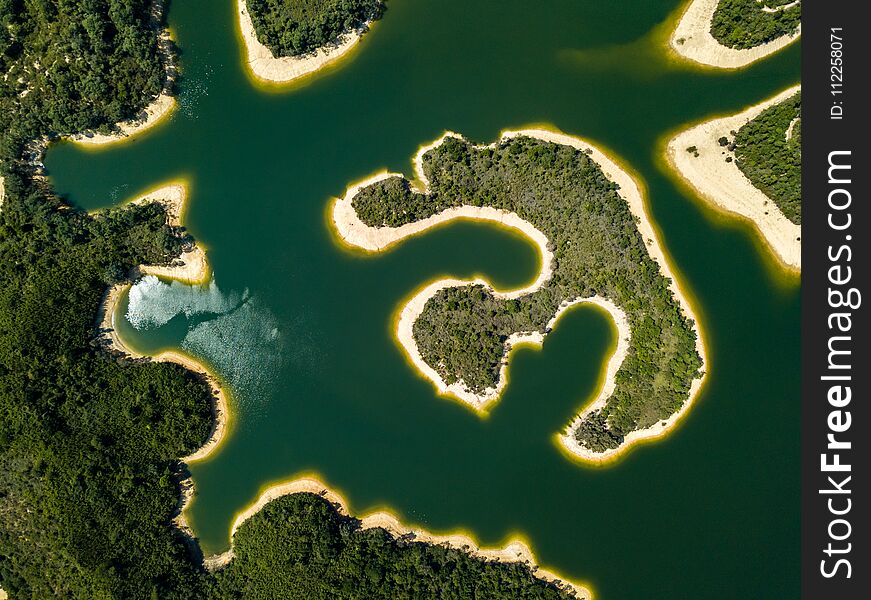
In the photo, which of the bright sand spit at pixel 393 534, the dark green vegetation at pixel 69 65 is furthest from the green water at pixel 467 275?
the dark green vegetation at pixel 69 65

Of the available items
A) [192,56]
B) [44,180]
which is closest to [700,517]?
[192,56]

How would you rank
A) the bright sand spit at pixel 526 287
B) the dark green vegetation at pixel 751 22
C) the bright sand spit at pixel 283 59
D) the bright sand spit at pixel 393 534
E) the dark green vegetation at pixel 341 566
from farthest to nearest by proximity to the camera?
the bright sand spit at pixel 283 59
the bright sand spit at pixel 393 534
the bright sand spit at pixel 526 287
the dark green vegetation at pixel 341 566
the dark green vegetation at pixel 751 22

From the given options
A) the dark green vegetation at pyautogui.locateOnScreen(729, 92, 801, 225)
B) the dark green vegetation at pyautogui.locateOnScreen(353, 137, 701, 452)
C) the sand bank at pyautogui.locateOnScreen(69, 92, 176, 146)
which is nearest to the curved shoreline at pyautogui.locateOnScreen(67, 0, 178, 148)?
the sand bank at pyautogui.locateOnScreen(69, 92, 176, 146)

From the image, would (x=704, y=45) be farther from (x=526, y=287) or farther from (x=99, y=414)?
(x=99, y=414)

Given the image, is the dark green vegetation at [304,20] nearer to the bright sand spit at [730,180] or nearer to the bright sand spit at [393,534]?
the bright sand spit at [730,180]

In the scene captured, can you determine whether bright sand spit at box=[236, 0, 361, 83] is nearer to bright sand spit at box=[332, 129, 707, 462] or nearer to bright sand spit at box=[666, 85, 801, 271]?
bright sand spit at box=[332, 129, 707, 462]

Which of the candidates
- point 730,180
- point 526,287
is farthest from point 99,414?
point 730,180

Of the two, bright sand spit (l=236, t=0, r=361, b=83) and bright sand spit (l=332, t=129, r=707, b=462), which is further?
bright sand spit (l=236, t=0, r=361, b=83)
